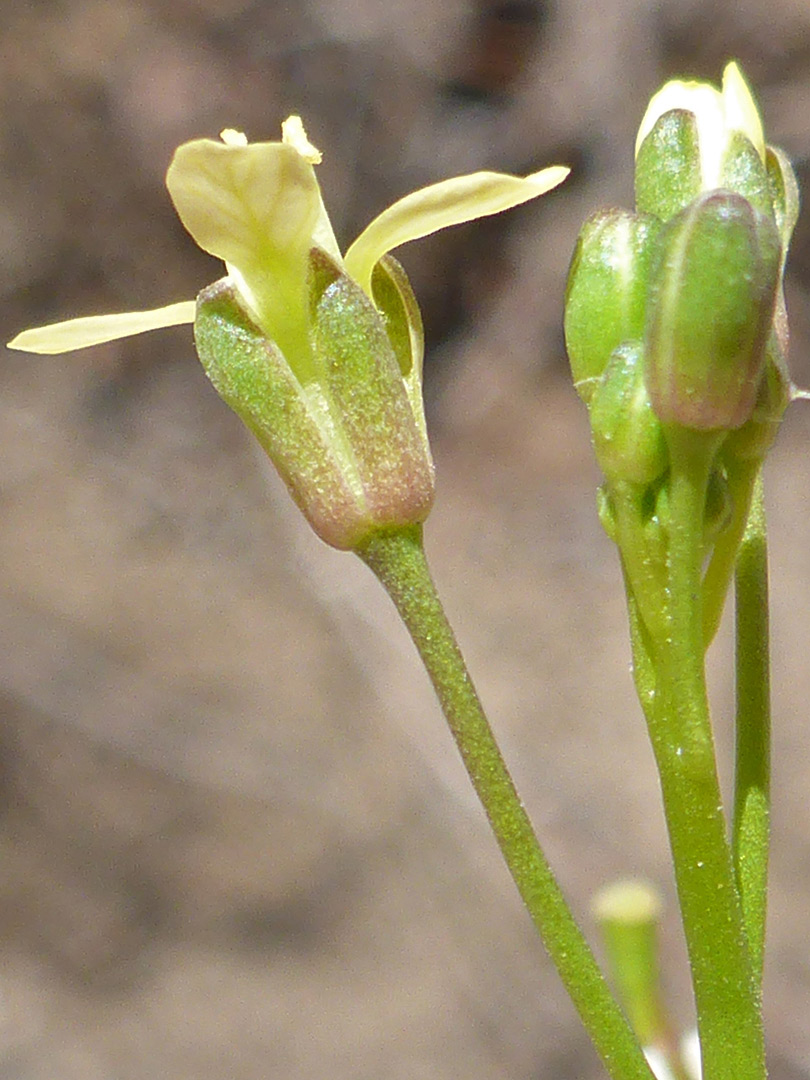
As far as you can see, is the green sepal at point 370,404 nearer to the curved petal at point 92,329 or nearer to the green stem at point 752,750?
the curved petal at point 92,329

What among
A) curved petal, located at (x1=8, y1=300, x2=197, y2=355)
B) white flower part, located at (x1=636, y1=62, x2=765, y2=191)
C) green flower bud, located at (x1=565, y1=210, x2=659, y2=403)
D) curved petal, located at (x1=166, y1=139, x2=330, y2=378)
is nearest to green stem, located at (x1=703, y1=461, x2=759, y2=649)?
green flower bud, located at (x1=565, y1=210, x2=659, y2=403)

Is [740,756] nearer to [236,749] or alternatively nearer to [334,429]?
[334,429]

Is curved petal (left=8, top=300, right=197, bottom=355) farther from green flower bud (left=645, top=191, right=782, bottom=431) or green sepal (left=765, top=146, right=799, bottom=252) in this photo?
green sepal (left=765, top=146, right=799, bottom=252)

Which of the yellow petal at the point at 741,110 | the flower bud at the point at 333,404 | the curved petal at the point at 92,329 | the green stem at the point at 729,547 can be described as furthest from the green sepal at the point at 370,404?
the yellow petal at the point at 741,110

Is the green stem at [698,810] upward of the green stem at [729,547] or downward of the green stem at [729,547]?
downward

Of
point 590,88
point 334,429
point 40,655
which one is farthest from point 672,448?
point 590,88
